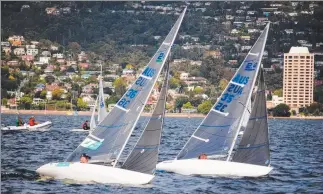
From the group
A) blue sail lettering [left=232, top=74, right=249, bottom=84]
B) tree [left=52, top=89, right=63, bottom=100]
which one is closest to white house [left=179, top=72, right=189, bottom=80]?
tree [left=52, top=89, right=63, bottom=100]

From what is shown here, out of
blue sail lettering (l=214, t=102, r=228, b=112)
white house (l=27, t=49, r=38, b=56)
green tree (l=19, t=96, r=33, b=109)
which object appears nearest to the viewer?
blue sail lettering (l=214, t=102, r=228, b=112)

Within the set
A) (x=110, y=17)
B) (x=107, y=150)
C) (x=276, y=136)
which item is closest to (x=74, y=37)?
(x=110, y=17)

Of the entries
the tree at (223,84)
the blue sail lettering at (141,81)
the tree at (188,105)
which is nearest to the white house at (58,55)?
the tree at (223,84)

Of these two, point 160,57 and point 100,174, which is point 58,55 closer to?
point 160,57

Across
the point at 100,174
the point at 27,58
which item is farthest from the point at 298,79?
the point at 100,174

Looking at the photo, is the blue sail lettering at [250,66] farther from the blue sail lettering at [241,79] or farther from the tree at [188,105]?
the tree at [188,105]

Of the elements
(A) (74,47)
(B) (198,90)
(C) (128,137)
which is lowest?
(B) (198,90)

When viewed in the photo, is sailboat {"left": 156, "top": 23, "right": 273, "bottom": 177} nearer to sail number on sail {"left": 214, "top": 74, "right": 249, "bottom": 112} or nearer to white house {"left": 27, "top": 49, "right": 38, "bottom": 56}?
sail number on sail {"left": 214, "top": 74, "right": 249, "bottom": 112}
